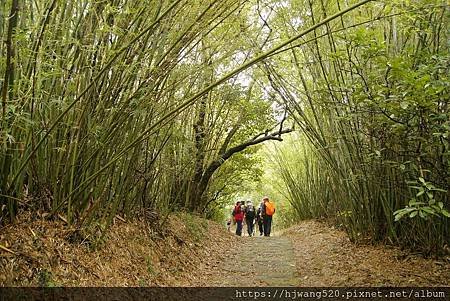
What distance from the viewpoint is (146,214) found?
470cm

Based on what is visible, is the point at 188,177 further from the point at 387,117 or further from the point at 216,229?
the point at 387,117

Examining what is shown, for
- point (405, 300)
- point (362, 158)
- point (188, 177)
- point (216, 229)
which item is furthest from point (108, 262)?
point (216, 229)

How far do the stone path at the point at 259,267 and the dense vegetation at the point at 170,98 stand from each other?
3.50 ft

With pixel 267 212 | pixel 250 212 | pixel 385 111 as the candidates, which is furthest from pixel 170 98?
pixel 250 212

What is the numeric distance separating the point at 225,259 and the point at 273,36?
337 cm

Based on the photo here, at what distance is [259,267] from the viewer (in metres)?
4.84

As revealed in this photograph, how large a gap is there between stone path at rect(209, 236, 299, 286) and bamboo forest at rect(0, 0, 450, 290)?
1.5 inches

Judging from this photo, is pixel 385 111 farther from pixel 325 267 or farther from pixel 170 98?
pixel 325 267

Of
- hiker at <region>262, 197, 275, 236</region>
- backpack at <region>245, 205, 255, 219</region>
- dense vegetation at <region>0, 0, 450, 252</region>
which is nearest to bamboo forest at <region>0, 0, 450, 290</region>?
dense vegetation at <region>0, 0, 450, 252</region>

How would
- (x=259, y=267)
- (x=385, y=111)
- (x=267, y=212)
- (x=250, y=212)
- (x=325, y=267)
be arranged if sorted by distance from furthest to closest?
(x=250, y=212) → (x=267, y=212) → (x=259, y=267) → (x=325, y=267) → (x=385, y=111)

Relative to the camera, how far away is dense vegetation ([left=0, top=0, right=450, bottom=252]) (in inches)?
89.2

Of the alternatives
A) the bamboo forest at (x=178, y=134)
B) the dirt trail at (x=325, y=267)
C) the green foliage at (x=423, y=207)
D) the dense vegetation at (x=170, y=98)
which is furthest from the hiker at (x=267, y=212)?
the green foliage at (x=423, y=207)

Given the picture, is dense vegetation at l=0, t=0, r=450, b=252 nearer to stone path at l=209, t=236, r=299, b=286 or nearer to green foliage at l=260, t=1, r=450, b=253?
green foliage at l=260, t=1, r=450, b=253

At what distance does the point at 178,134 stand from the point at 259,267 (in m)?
1.99
